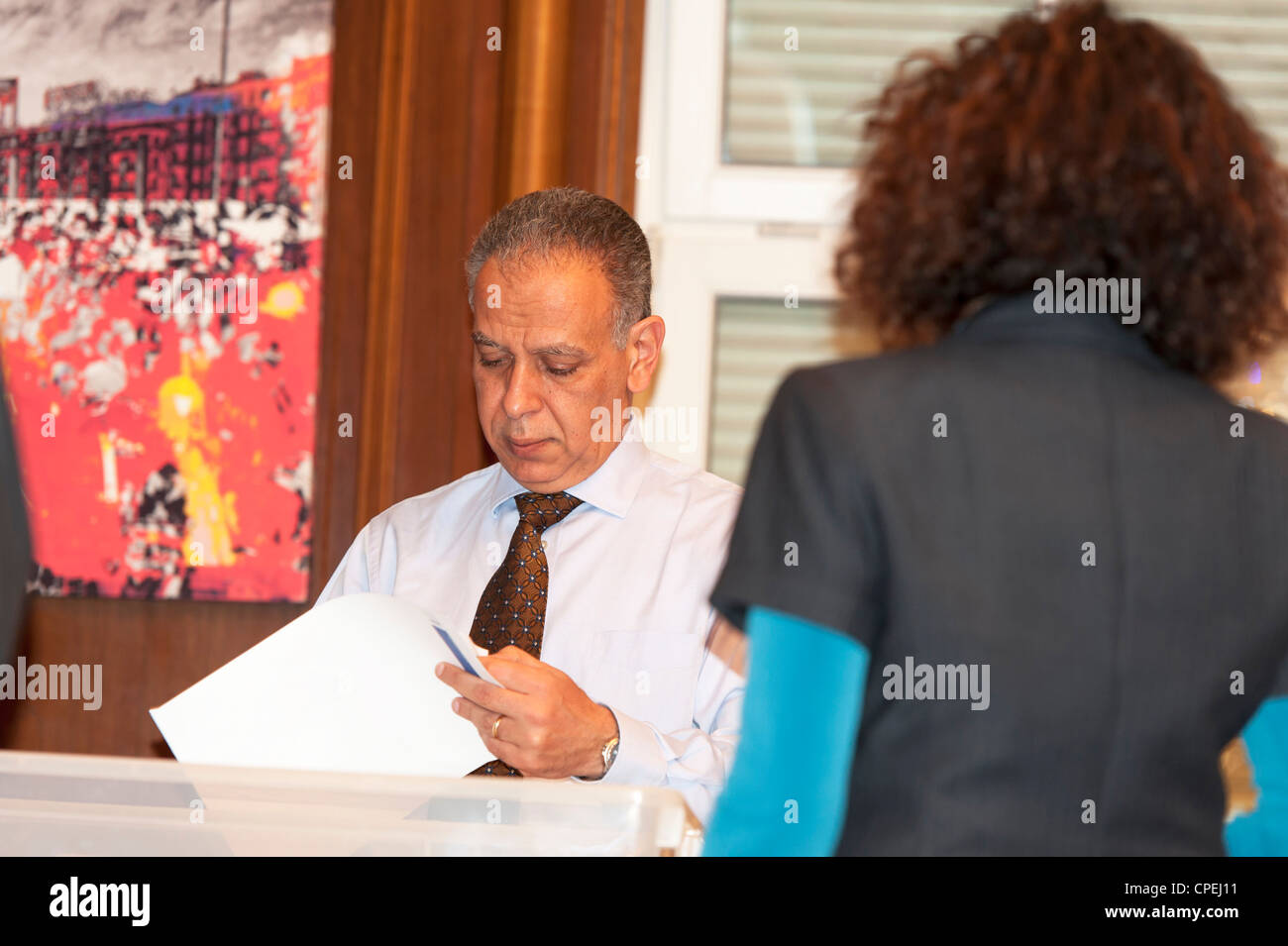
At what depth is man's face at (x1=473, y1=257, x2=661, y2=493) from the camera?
1.94 meters

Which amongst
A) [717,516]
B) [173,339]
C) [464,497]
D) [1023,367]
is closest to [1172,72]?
[1023,367]

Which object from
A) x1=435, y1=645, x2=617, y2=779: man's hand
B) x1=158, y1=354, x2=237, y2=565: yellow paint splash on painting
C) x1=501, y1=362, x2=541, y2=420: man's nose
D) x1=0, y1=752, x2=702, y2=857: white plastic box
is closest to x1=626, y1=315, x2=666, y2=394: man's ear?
x1=501, y1=362, x2=541, y2=420: man's nose

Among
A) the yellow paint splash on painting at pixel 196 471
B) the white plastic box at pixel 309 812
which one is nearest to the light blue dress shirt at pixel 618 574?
the yellow paint splash on painting at pixel 196 471

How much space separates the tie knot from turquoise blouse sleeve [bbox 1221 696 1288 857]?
119cm

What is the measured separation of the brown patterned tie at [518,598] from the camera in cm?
190

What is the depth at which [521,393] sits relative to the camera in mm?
1938

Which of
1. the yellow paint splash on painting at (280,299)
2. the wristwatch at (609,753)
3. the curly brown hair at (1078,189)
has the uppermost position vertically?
the curly brown hair at (1078,189)

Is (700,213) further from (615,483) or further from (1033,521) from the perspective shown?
(1033,521)

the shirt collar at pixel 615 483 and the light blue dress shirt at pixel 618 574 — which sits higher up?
the shirt collar at pixel 615 483

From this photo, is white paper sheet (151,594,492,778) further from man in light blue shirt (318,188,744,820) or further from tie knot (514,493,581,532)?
tie knot (514,493,581,532)

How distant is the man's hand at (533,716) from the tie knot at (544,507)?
1.35 feet

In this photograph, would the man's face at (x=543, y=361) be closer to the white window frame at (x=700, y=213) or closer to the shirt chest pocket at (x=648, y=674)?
the shirt chest pocket at (x=648, y=674)

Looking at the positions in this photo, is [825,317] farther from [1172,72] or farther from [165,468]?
[1172,72]

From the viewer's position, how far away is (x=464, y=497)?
84.0 inches
